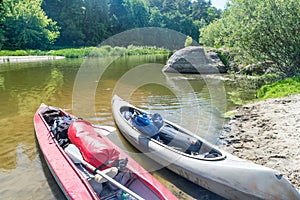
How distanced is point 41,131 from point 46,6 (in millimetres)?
58522

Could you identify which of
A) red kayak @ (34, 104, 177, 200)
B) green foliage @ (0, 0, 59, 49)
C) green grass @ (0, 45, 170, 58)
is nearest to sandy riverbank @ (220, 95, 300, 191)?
red kayak @ (34, 104, 177, 200)

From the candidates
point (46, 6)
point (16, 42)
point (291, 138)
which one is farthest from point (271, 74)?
point (46, 6)

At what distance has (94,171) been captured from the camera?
4379mm

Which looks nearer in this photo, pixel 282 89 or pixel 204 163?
pixel 204 163

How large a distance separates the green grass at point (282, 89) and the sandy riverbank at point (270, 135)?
2.22 feet

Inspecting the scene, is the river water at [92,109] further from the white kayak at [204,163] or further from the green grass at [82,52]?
the green grass at [82,52]

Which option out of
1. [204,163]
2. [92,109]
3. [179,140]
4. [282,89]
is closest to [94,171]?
[204,163]

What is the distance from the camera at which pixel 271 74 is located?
13812 mm

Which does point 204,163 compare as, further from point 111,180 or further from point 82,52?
point 82,52

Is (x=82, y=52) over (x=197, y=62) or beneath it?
beneath

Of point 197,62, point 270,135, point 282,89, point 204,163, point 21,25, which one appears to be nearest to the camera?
point 204,163

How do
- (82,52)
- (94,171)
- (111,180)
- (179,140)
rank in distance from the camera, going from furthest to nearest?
(82,52) < (179,140) < (94,171) < (111,180)

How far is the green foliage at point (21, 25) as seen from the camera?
38438 mm

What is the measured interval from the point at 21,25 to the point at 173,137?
4096 centimetres
